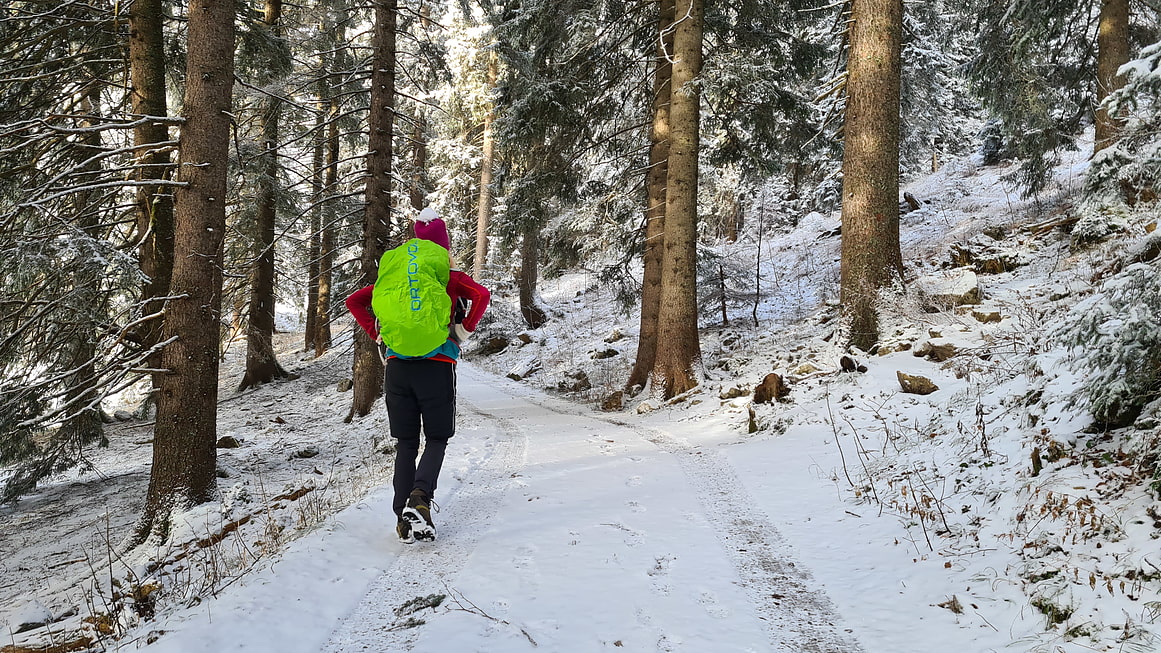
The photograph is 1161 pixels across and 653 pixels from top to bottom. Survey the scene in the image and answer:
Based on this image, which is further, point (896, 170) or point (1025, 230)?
point (1025, 230)

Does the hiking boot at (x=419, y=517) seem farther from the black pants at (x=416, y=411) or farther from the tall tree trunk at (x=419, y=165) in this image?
the tall tree trunk at (x=419, y=165)

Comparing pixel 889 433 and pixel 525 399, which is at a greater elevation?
pixel 889 433

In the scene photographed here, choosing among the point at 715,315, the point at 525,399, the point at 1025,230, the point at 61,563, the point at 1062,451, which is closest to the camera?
the point at 1062,451

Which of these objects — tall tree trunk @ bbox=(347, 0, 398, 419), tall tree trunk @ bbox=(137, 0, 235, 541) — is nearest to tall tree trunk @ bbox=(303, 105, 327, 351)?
tall tree trunk @ bbox=(347, 0, 398, 419)

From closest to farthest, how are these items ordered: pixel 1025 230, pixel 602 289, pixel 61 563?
pixel 61 563 < pixel 1025 230 < pixel 602 289

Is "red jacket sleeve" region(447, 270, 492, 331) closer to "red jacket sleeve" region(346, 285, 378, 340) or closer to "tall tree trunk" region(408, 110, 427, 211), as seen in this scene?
"red jacket sleeve" region(346, 285, 378, 340)

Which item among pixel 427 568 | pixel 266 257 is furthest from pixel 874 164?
pixel 266 257

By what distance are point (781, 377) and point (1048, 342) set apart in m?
3.22

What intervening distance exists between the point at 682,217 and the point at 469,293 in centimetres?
651

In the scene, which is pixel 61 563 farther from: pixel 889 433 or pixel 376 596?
pixel 889 433

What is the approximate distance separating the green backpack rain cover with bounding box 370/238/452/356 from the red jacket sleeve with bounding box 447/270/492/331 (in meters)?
0.15

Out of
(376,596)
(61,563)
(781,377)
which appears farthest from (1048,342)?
(61,563)

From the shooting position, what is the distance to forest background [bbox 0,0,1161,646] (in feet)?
19.9

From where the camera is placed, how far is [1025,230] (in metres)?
11.2
